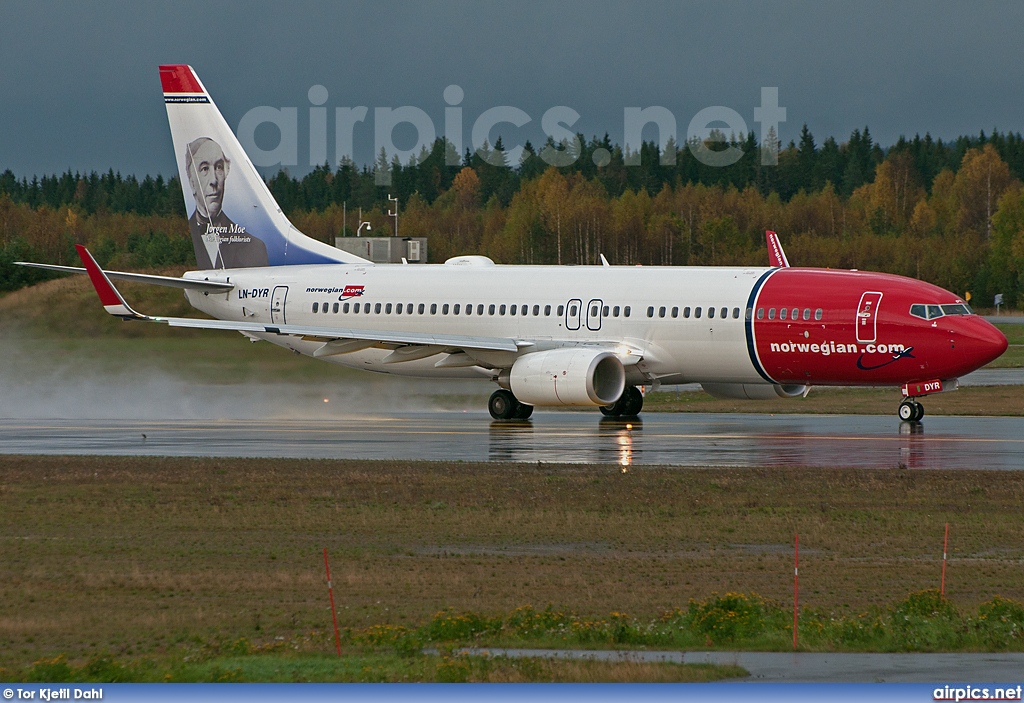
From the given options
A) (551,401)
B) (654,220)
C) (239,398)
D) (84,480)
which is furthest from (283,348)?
(654,220)

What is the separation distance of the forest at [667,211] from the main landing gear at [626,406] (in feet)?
128

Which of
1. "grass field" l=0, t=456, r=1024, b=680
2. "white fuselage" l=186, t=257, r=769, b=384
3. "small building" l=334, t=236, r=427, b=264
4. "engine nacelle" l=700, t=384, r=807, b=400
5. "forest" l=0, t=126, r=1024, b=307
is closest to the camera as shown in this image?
"grass field" l=0, t=456, r=1024, b=680

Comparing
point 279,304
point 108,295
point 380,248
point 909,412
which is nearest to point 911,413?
point 909,412

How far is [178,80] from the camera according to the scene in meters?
41.3

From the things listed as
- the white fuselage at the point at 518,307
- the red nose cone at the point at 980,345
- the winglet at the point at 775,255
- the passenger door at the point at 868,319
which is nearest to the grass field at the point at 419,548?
the passenger door at the point at 868,319

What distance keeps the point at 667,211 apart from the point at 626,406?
3627 inches

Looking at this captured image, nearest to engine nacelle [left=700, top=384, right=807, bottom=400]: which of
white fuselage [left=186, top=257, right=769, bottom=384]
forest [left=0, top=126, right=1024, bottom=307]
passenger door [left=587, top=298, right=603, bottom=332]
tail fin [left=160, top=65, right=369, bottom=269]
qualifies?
white fuselage [left=186, top=257, right=769, bottom=384]

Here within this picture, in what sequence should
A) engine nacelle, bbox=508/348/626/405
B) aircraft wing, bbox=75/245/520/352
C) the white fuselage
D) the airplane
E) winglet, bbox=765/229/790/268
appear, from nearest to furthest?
the airplane
engine nacelle, bbox=508/348/626/405
the white fuselage
aircraft wing, bbox=75/245/520/352
winglet, bbox=765/229/790/268

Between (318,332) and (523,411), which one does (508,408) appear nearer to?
(523,411)

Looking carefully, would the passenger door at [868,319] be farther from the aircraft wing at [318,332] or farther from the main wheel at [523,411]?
the main wheel at [523,411]

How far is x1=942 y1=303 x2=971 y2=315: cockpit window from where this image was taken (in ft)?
103

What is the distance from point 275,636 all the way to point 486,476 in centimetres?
1095

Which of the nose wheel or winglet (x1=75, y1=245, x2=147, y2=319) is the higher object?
winglet (x1=75, y1=245, x2=147, y2=319)

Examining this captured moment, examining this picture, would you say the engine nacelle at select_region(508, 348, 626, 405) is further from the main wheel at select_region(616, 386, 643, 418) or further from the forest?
the forest
